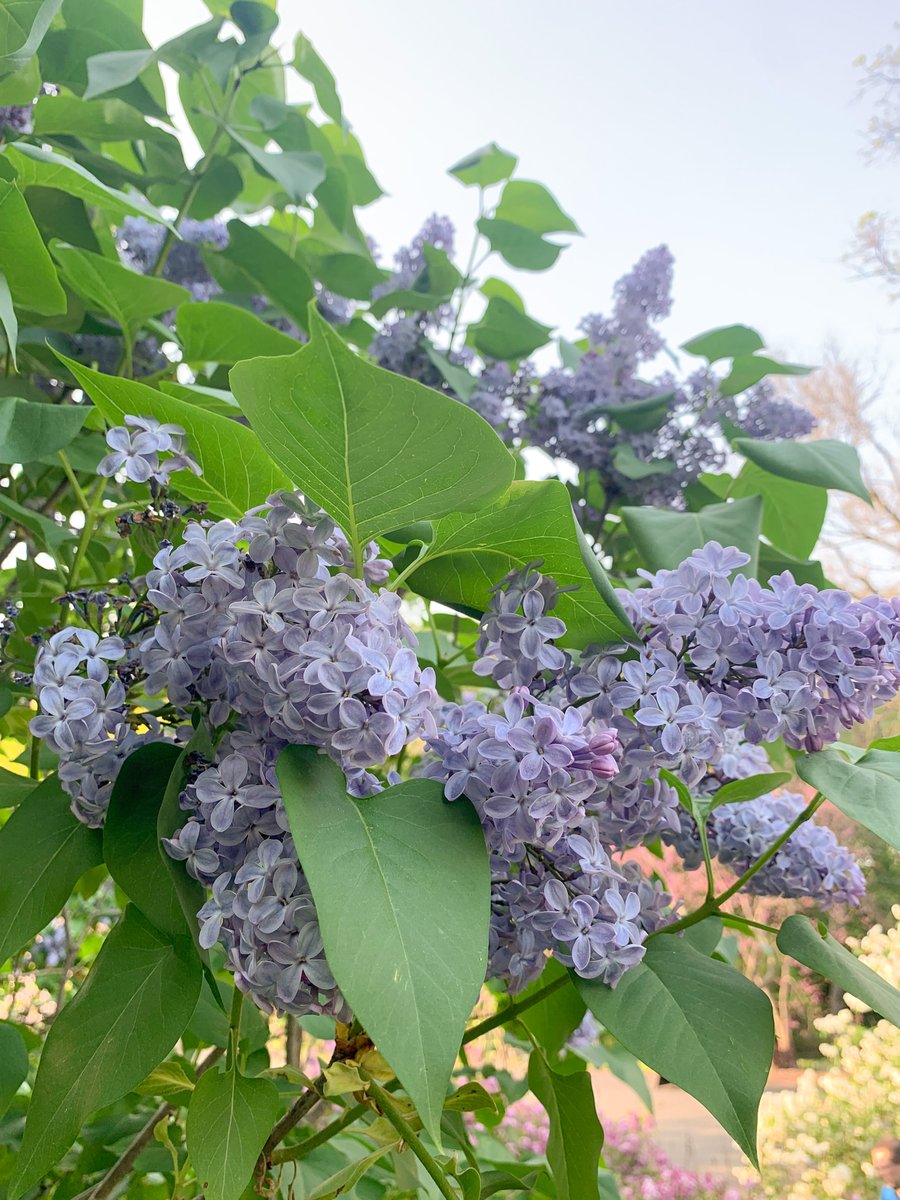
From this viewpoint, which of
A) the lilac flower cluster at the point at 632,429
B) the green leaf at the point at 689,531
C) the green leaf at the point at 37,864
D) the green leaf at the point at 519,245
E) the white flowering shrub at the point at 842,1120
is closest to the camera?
the green leaf at the point at 37,864

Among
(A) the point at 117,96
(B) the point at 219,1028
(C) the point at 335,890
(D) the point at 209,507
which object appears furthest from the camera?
(A) the point at 117,96

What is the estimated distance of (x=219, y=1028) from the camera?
17.3 inches

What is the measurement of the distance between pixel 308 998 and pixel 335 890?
0.05 metres

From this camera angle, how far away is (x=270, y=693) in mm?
254

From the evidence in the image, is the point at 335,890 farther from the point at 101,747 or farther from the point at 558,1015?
the point at 558,1015

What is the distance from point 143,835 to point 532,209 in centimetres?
70

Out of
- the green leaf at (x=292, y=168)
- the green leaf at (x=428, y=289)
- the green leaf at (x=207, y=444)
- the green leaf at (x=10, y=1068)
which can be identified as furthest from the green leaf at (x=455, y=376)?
the green leaf at (x=10, y=1068)

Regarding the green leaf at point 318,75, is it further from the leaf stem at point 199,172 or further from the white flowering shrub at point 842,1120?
the white flowering shrub at point 842,1120

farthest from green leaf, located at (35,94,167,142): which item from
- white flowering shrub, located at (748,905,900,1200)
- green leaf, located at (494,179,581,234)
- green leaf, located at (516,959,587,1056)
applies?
white flowering shrub, located at (748,905,900,1200)

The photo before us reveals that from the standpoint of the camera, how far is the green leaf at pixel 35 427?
0.38 metres

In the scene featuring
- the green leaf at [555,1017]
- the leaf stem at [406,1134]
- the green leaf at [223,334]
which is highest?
the green leaf at [223,334]

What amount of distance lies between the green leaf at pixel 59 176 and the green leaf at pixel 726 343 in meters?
0.42

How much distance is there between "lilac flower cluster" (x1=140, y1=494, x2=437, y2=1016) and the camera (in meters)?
0.25

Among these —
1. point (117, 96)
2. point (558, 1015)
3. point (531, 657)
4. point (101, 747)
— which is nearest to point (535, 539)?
point (531, 657)
